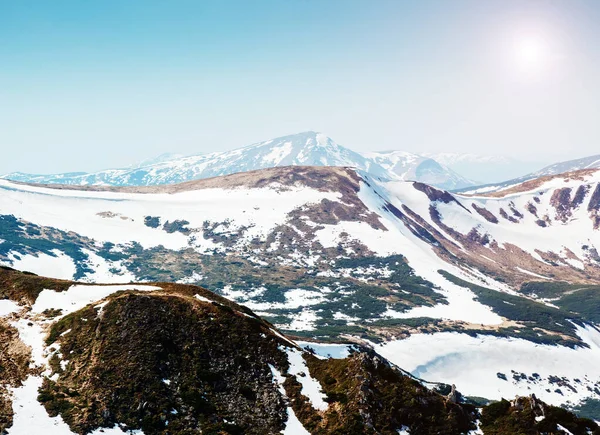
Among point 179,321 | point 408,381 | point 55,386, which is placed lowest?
point 408,381

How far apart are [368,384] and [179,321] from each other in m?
25.8

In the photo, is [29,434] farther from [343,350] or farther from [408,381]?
[343,350]

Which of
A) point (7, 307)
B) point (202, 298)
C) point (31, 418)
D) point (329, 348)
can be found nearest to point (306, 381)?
point (202, 298)

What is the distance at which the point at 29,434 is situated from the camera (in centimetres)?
4084

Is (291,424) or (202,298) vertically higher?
(202,298)

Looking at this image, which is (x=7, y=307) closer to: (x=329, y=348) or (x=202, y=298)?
(x=202, y=298)

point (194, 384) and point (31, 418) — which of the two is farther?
point (194, 384)

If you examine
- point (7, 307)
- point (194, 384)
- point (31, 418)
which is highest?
point (7, 307)

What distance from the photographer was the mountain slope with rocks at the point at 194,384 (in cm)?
4506

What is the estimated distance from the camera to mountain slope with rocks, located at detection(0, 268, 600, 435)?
45.1 meters

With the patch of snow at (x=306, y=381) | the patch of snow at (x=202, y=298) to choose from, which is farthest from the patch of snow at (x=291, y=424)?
the patch of snow at (x=202, y=298)

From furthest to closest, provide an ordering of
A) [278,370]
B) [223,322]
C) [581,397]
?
[581,397] < [223,322] < [278,370]

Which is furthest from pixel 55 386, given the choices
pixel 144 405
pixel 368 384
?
pixel 368 384

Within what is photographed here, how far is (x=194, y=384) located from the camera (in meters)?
49.7
